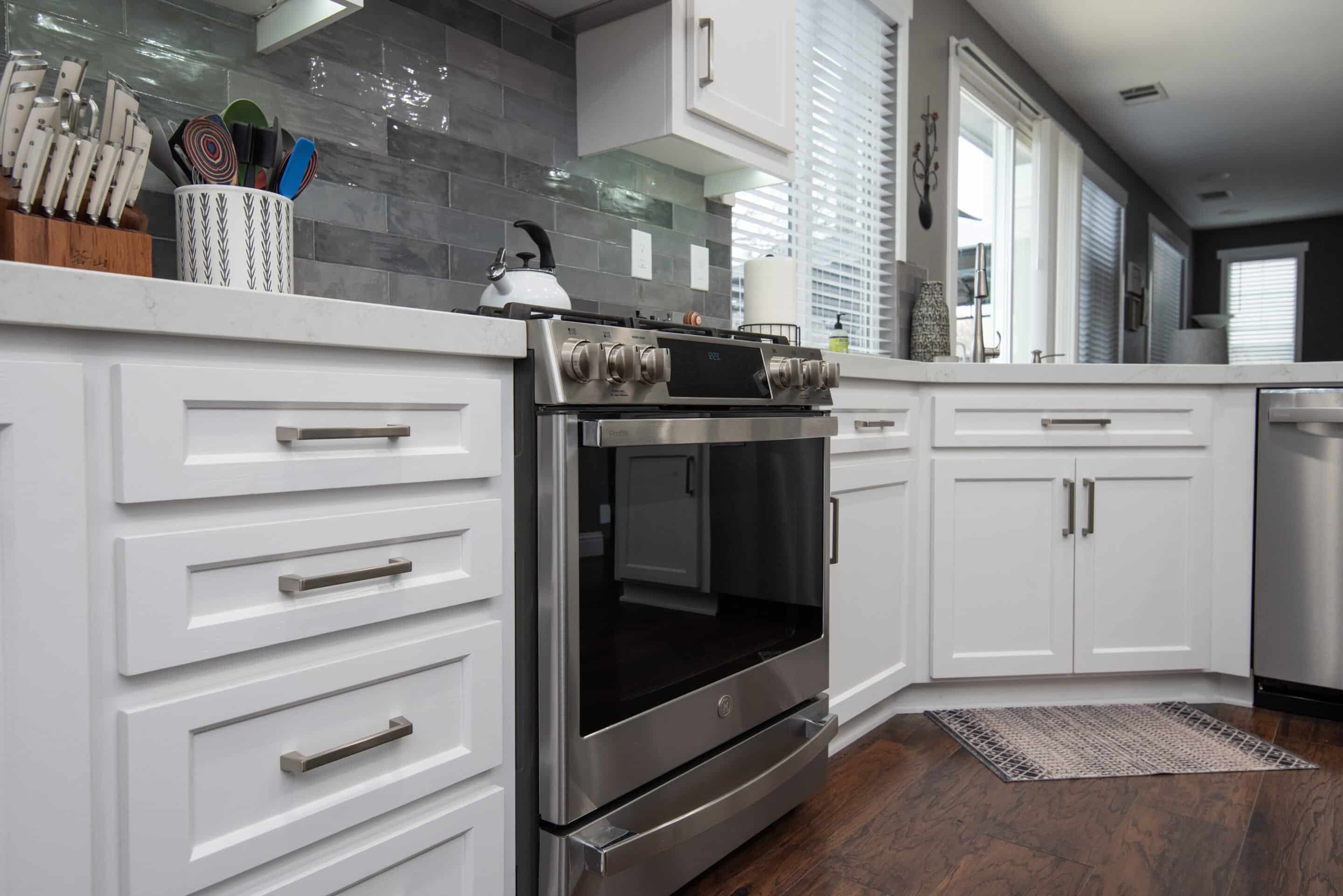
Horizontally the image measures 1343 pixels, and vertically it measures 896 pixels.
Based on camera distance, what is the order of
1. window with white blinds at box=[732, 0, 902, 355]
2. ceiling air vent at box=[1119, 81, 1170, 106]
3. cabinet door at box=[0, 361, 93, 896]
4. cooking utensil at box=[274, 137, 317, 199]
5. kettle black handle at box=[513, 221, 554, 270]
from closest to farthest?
cabinet door at box=[0, 361, 93, 896] → cooking utensil at box=[274, 137, 317, 199] → kettle black handle at box=[513, 221, 554, 270] → window with white blinds at box=[732, 0, 902, 355] → ceiling air vent at box=[1119, 81, 1170, 106]

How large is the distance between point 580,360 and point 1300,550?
2.13m

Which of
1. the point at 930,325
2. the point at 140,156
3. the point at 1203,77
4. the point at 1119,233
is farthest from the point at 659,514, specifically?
the point at 1119,233

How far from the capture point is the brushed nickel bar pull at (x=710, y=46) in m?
1.90

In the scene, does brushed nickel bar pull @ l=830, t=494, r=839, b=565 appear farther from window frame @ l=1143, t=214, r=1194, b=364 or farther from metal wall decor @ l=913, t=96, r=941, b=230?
window frame @ l=1143, t=214, r=1194, b=364

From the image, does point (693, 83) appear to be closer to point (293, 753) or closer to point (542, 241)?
point (542, 241)

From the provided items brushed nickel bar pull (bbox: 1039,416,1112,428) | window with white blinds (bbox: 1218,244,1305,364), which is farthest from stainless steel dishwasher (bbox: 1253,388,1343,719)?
window with white blinds (bbox: 1218,244,1305,364)

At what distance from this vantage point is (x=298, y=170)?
1.29 metres

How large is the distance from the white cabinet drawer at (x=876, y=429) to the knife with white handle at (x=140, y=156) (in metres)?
1.24

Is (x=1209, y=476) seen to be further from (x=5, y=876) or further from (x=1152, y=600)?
(x=5, y=876)

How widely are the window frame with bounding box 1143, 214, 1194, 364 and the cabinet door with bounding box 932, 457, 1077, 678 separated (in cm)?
410

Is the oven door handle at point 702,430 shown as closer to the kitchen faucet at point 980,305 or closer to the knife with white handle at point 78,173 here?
the knife with white handle at point 78,173

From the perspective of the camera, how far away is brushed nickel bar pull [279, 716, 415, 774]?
958 millimetres

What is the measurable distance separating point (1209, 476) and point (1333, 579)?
38 centimetres

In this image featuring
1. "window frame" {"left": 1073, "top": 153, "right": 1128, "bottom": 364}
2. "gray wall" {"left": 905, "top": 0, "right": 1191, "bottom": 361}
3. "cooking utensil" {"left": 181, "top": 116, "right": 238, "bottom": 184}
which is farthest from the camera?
"window frame" {"left": 1073, "top": 153, "right": 1128, "bottom": 364}
